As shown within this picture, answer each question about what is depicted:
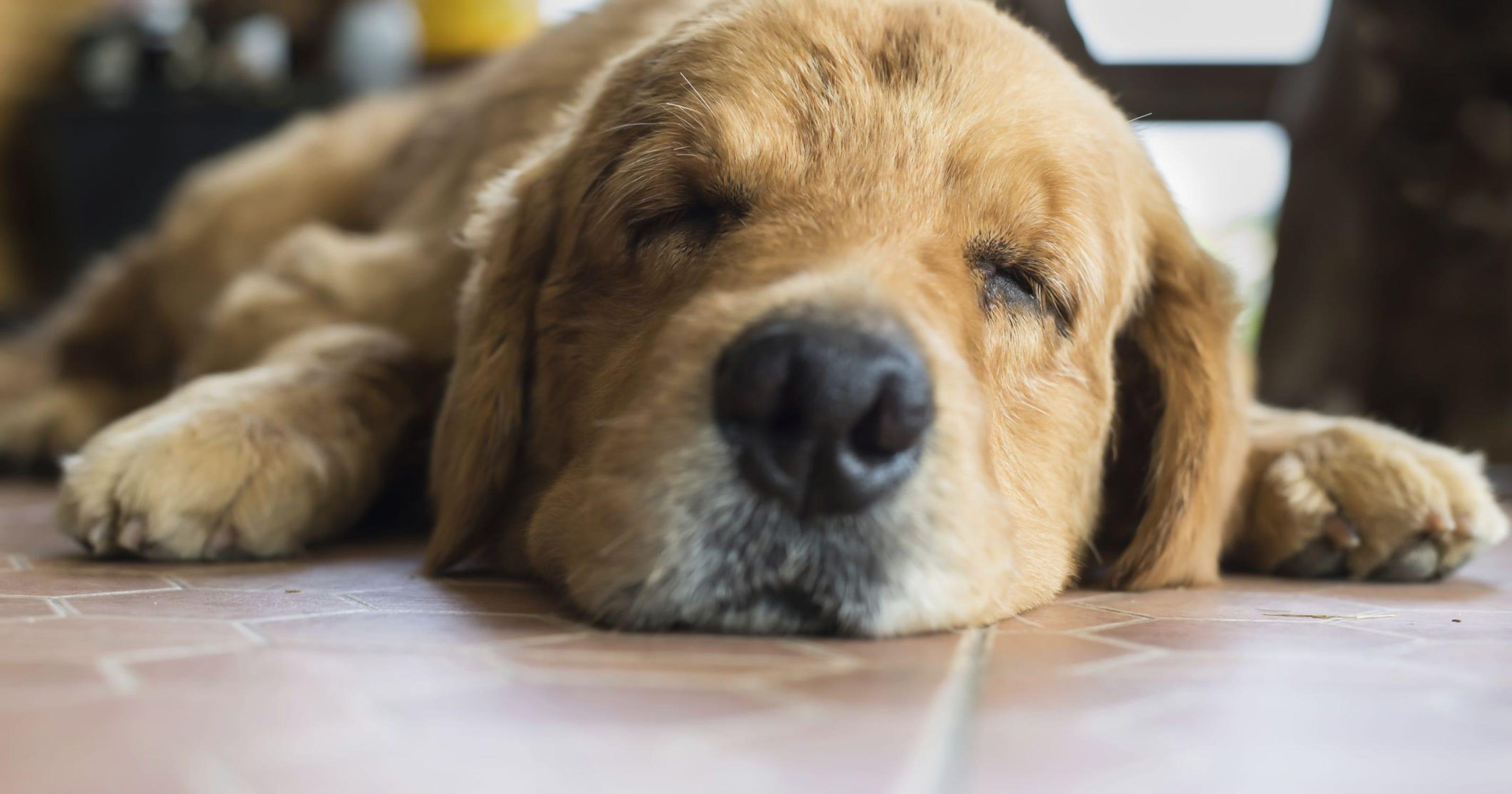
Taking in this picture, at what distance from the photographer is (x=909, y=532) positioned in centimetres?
216

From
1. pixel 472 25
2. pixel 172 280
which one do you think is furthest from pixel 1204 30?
pixel 172 280

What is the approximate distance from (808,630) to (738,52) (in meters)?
1.24

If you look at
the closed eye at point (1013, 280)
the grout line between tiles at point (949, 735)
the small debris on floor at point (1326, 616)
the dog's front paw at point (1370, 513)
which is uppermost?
the closed eye at point (1013, 280)

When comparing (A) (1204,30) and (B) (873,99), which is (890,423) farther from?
(A) (1204,30)

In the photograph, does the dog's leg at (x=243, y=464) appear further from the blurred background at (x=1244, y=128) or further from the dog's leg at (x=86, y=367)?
the dog's leg at (x=86, y=367)

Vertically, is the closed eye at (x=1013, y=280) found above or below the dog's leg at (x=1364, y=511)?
above

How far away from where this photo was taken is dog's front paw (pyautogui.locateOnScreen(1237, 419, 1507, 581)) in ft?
10.3

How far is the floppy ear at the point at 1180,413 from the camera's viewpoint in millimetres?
3021

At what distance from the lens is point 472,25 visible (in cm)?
966

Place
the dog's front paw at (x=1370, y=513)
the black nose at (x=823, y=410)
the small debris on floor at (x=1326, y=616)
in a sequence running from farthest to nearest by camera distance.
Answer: the dog's front paw at (x=1370, y=513)
the small debris on floor at (x=1326, y=616)
the black nose at (x=823, y=410)

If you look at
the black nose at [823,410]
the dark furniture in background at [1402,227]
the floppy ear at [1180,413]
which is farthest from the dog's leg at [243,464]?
the dark furniture in background at [1402,227]

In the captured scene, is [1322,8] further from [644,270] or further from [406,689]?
[406,689]

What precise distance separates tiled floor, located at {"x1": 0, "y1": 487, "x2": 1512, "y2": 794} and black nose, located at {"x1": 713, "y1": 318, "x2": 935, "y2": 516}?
254mm

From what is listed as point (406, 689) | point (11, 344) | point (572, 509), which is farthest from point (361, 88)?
point (406, 689)
